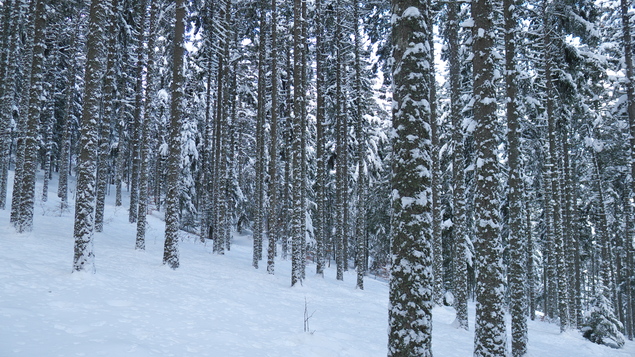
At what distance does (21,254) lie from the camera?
981 cm

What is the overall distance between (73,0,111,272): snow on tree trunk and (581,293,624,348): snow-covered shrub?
21.7 metres

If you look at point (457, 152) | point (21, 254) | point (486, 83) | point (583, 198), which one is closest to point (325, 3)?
point (457, 152)

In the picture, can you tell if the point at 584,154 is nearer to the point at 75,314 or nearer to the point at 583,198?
the point at 583,198

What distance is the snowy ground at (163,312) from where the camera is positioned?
603 centimetres

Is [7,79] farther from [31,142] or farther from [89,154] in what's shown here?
[89,154]

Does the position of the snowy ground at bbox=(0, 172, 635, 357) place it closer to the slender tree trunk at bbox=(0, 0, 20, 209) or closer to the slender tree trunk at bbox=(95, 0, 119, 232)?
the slender tree trunk at bbox=(95, 0, 119, 232)

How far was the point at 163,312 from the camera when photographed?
26.7ft

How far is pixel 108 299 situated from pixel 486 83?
Result: 9.54 m

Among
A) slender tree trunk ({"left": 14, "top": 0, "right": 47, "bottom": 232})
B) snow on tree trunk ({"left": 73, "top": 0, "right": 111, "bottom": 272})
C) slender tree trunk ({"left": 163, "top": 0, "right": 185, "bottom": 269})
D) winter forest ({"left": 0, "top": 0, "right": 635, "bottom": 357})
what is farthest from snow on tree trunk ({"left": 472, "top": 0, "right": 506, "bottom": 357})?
slender tree trunk ({"left": 14, "top": 0, "right": 47, "bottom": 232})

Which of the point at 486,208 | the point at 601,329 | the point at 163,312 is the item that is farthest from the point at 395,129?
the point at 601,329

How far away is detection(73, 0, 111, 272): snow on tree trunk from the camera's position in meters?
9.25

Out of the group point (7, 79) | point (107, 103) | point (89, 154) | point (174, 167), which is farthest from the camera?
point (7, 79)

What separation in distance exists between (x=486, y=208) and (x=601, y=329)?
623 inches

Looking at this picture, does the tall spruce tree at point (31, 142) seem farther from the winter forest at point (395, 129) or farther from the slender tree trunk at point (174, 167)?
the slender tree trunk at point (174, 167)
